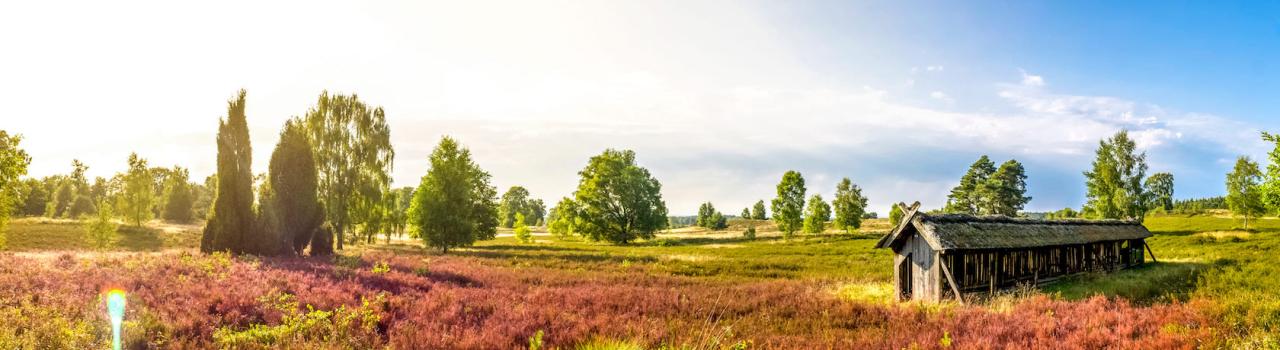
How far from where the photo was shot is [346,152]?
40.2 m

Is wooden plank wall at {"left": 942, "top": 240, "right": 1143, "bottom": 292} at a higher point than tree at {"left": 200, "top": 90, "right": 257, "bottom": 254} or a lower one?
lower

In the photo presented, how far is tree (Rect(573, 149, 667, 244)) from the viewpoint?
63031 mm

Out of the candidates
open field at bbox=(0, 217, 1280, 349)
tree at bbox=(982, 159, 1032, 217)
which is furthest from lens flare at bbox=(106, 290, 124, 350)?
tree at bbox=(982, 159, 1032, 217)

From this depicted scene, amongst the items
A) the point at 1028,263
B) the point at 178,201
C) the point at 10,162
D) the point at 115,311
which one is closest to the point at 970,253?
the point at 1028,263

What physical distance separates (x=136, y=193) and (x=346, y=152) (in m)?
40.8

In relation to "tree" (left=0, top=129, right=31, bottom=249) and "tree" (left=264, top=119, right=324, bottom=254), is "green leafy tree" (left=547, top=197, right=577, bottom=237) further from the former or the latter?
"tree" (left=0, top=129, right=31, bottom=249)

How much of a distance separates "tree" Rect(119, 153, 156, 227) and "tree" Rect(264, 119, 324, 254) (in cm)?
4418

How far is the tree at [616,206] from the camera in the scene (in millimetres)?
63031

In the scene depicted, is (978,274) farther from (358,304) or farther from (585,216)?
(585,216)

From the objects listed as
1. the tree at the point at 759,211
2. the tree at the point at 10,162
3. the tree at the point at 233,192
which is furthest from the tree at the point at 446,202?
the tree at the point at 759,211

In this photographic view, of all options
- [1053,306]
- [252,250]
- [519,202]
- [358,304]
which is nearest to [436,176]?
[252,250]

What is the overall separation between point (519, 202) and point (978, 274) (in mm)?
114590

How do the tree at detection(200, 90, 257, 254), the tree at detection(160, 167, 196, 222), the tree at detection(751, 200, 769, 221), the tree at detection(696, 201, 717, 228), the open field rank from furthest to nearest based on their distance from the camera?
the tree at detection(751, 200, 769, 221), the tree at detection(696, 201, 717, 228), the tree at detection(160, 167, 196, 222), the tree at detection(200, 90, 257, 254), the open field

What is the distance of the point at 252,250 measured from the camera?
25.8m
